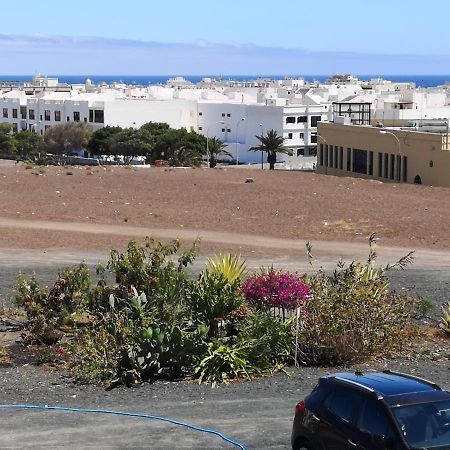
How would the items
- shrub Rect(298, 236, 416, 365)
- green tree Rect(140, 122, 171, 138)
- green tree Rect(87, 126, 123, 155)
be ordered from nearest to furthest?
1. shrub Rect(298, 236, 416, 365)
2. green tree Rect(140, 122, 171, 138)
3. green tree Rect(87, 126, 123, 155)

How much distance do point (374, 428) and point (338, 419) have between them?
1.50 ft

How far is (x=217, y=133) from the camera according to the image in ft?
421

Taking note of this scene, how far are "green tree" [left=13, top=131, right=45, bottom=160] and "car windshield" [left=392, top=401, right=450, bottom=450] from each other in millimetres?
99919

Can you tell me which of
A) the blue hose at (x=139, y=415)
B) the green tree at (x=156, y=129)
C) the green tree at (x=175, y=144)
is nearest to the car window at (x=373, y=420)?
the blue hose at (x=139, y=415)

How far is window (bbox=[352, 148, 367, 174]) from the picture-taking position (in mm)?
64500

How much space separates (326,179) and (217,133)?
83729 millimetres

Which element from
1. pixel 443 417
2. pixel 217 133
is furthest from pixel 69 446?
pixel 217 133

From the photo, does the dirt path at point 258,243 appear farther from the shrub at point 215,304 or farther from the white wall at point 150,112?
the white wall at point 150,112

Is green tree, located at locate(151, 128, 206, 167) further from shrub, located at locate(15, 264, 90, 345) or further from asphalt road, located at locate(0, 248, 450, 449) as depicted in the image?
asphalt road, located at locate(0, 248, 450, 449)

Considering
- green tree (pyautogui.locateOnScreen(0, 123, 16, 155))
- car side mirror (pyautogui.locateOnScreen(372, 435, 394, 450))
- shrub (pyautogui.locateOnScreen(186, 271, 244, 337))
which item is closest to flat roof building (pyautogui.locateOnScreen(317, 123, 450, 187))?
shrub (pyautogui.locateOnScreen(186, 271, 244, 337))

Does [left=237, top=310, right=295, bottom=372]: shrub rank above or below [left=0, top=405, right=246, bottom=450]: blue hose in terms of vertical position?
above

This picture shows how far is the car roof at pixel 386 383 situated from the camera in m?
9.50

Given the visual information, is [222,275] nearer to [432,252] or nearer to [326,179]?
[432,252]

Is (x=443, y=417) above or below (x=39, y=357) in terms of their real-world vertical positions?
above
